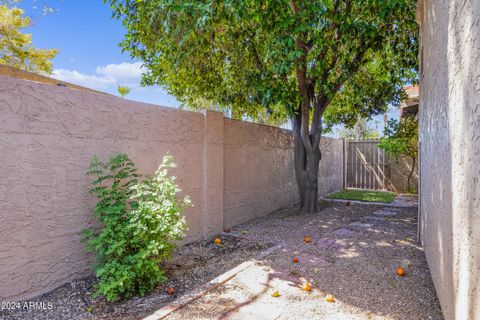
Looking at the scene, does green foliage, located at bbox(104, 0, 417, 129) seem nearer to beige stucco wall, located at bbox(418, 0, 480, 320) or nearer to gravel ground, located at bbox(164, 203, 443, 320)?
beige stucco wall, located at bbox(418, 0, 480, 320)

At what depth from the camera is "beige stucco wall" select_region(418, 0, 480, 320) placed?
5.25 ft

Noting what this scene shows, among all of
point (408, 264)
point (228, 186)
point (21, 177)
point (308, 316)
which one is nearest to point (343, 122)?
point (228, 186)

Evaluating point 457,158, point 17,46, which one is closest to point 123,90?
point 17,46

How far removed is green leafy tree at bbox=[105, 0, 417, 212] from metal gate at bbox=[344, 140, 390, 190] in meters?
3.73

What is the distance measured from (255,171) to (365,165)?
7443 millimetres

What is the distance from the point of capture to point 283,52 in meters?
4.95

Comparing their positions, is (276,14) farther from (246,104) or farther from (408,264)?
(408,264)

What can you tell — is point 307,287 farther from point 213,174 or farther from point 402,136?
point 402,136

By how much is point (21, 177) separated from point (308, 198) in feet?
19.1

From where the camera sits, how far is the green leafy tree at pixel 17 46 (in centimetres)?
1406

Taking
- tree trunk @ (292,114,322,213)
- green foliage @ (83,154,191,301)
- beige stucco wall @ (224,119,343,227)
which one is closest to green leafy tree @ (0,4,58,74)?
beige stucco wall @ (224,119,343,227)

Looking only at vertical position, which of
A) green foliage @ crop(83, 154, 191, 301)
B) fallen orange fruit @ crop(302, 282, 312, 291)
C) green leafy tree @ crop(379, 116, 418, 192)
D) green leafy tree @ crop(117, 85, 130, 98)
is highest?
green leafy tree @ crop(117, 85, 130, 98)

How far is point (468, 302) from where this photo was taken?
169 centimetres

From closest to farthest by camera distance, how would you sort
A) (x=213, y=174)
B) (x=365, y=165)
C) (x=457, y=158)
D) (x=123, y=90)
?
1. (x=457, y=158)
2. (x=213, y=174)
3. (x=365, y=165)
4. (x=123, y=90)
